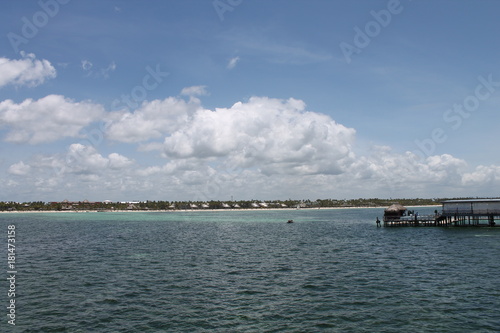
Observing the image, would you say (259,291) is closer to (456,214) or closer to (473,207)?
(456,214)

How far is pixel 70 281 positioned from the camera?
3697cm

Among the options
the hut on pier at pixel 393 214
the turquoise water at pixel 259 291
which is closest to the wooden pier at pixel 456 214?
the hut on pier at pixel 393 214

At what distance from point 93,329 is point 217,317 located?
8475 mm

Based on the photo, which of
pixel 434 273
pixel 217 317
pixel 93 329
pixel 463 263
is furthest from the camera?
pixel 463 263

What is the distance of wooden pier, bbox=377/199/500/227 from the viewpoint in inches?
3438

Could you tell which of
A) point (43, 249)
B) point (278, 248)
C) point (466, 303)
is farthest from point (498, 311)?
point (43, 249)

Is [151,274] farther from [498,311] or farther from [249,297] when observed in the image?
[498,311]

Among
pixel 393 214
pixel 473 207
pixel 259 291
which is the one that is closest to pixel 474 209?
pixel 473 207

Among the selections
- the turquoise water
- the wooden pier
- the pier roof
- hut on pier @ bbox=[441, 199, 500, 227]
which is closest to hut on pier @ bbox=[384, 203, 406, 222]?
the wooden pier

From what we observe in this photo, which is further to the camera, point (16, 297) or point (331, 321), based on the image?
point (16, 297)

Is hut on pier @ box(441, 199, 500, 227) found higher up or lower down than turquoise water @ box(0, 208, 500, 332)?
higher up

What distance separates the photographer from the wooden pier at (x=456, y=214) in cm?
8731

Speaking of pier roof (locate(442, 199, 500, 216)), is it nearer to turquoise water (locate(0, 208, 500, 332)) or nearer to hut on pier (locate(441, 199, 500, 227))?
hut on pier (locate(441, 199, 500, 227))

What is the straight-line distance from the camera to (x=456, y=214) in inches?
3565
